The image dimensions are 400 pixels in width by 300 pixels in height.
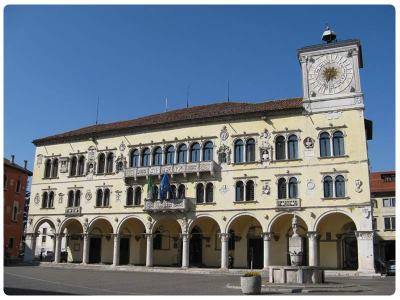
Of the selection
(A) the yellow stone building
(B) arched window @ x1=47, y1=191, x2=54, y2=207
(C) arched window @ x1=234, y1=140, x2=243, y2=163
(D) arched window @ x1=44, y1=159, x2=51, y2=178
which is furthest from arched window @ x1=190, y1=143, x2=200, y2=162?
(D) arched window @ x1=44, y1=159, x2=51, y2=178

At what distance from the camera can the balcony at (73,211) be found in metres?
39.3

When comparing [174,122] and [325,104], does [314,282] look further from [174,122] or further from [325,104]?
[174,122]

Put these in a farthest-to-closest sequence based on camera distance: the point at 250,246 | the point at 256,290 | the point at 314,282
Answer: the point at 250,246 < the point at 314,282 < the point at 256,290

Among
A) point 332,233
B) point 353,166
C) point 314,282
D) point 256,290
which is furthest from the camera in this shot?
point 332,233

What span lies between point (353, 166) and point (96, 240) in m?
23.4

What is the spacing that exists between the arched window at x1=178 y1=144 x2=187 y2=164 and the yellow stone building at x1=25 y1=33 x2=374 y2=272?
0.08 meters

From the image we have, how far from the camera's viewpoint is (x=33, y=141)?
43438 millimetres

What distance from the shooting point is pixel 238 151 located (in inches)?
1359

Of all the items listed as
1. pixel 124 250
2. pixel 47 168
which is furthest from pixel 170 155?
pixel 47 168

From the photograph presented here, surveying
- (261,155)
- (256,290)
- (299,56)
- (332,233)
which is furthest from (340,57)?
(256,290)

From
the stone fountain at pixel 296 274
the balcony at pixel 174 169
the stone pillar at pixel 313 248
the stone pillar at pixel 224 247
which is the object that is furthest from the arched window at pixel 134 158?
the stone fountain at pixel 296 274

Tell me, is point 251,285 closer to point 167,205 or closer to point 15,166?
point 167,205

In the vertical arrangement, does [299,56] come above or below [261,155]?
above

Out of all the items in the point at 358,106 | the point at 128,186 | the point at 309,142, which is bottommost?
Answer: the point at 128,186
